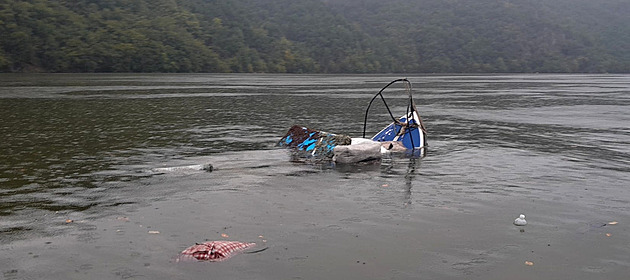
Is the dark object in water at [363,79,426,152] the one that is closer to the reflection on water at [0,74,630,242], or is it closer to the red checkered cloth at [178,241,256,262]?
the reflection on water at [0,74,630,242]

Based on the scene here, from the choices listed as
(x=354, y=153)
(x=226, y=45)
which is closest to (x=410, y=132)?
(x=354, y=153)

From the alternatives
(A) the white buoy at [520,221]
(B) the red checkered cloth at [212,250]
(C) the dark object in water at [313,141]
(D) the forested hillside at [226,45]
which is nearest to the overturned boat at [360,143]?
(C) the dark object in water at [313,141]

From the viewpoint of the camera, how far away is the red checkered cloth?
916 centimetres

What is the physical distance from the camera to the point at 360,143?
60.7 feet

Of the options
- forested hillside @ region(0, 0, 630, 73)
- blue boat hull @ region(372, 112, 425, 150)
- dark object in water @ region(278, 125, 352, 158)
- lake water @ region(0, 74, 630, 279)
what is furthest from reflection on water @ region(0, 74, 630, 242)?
forested hillside @ region(0, 0, 630, 73)

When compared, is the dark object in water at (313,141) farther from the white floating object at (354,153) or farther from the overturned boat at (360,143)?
the white floating object at (354,153)

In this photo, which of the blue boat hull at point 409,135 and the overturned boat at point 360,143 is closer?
the overturned boat at point 360,143

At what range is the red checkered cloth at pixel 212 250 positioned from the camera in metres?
9.16

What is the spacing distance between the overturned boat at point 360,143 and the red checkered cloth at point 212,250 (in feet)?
28.4

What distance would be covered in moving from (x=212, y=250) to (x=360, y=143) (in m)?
9.82

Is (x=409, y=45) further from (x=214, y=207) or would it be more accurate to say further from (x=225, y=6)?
(x=214, y=207)

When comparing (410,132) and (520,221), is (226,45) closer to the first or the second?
(410,132)

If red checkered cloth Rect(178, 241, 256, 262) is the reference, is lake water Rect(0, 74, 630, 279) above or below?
below

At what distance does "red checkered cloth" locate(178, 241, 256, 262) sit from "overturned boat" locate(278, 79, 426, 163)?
8.65 metres
